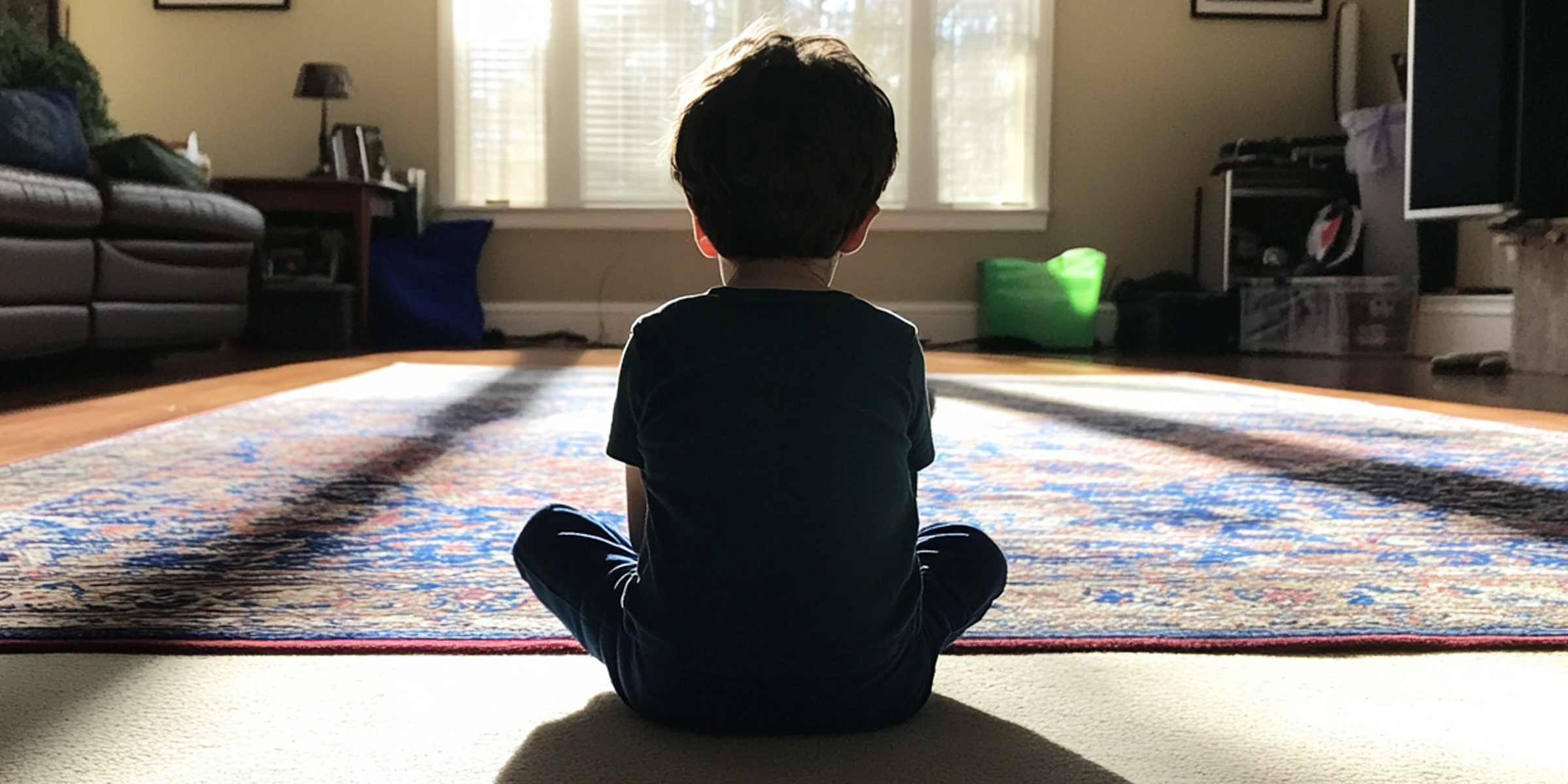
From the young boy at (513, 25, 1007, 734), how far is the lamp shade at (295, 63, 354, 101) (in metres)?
4.28

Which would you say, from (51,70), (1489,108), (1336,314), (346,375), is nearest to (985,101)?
(1336,314)

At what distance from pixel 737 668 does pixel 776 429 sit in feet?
0.46

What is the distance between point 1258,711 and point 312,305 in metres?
4.30

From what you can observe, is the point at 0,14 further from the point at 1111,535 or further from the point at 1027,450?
the point at 1111,535

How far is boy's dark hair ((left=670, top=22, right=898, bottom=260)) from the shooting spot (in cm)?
70

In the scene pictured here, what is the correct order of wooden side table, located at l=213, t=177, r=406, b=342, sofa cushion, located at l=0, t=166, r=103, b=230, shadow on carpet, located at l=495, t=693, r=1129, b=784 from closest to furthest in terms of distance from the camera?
1. shadow on carpet, located at l=495, t=693, r=1129, b=784
2. sofa cushion, located at l=0, t=166, r=103, b=230
3. wooden side table, located at l=213, t=177, r=406, b=342

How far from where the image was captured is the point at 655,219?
17.0 ft

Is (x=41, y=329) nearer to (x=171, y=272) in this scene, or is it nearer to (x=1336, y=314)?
(x=171, y=272)

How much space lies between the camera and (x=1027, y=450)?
198 centimetres

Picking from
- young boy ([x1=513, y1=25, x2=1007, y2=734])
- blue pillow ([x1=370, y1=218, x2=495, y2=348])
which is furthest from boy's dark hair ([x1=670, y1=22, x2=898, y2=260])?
blue pillow ([x1=370, y1=218, x2=495, y2=348])

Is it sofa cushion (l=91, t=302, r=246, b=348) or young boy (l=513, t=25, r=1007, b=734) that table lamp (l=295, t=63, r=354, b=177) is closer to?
sofa cushion (l=91, t=302, r=246, b=348)

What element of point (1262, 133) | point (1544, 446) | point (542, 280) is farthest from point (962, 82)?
point (1544, 446)

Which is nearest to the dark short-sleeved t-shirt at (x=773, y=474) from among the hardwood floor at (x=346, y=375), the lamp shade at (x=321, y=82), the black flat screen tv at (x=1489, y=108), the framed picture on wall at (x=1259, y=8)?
the hardwood floor at (x=346, y=375)

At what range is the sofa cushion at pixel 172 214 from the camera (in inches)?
129
